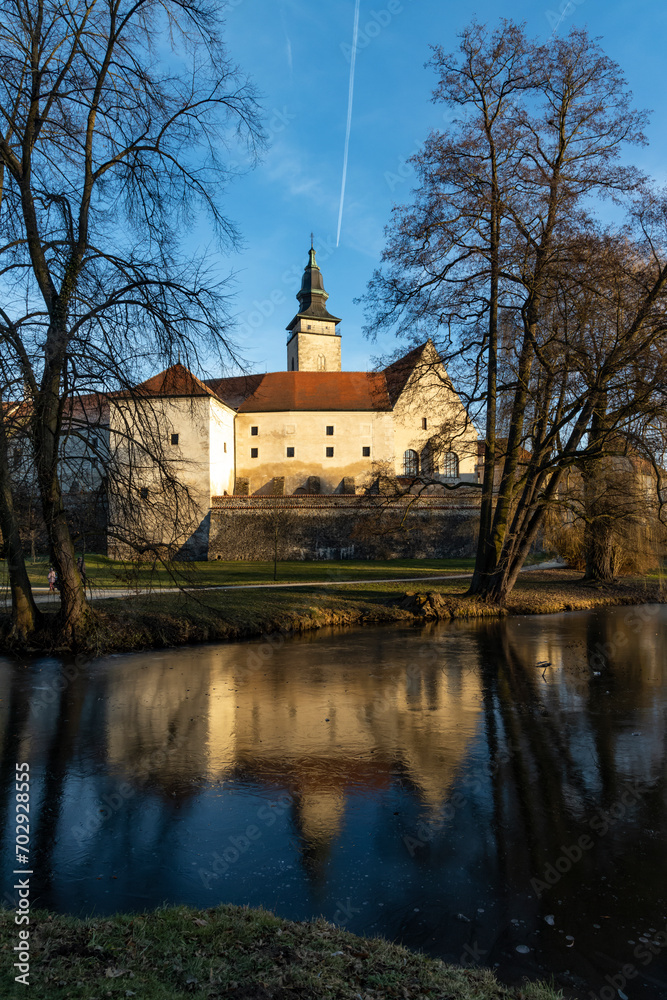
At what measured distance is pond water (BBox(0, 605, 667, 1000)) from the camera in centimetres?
460

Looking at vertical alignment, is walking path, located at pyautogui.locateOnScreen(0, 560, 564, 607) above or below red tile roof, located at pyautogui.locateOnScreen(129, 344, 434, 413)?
below

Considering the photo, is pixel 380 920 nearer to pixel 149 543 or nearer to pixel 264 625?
pixel 149 543

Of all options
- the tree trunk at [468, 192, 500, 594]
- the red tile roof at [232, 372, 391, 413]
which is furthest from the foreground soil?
the red tile roof at [232, 372, 391, 413]

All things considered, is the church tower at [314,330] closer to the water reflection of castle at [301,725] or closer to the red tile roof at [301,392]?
the red tile roof at [301,392]

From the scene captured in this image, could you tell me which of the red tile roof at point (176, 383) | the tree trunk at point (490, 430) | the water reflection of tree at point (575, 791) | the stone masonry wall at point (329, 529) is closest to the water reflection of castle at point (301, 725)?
the water reflection of tree at point (575, 791)

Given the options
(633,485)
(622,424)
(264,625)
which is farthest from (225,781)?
(633,485)

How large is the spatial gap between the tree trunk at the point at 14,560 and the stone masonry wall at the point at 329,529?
23631mm

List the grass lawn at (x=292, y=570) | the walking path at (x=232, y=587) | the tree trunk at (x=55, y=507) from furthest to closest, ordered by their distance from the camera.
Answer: the grass lawn at (x=292, y=570)
the walking path at (x=232, y=587)
the tree trunk at (x=55, y=507)

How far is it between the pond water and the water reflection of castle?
0.04 metres

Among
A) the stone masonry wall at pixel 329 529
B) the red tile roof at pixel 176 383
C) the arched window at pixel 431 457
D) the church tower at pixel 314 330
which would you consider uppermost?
the church tower at pixel 314 330

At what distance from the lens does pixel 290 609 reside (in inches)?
688

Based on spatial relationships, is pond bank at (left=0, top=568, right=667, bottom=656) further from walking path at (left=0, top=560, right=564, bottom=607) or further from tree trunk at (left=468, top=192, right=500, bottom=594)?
tree trunk at (left=468, top=192, right=500, bottom=594)

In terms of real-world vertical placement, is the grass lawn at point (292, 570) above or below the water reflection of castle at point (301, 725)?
above

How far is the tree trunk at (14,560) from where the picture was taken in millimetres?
11219
